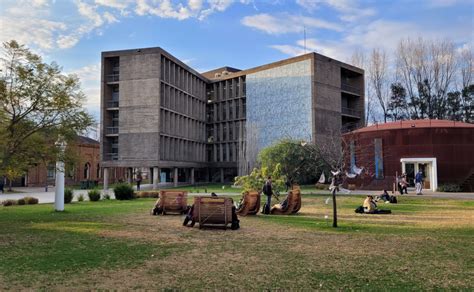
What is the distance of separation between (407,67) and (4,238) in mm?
57424

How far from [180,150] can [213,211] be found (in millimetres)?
38886

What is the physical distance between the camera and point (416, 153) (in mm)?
33938

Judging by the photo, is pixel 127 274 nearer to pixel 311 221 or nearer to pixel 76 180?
pixel 311 221

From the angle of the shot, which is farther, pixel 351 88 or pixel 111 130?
pixel 351 88

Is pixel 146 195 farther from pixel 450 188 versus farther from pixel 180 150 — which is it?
pixel 180 150

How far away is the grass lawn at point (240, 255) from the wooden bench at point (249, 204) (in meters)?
2.36

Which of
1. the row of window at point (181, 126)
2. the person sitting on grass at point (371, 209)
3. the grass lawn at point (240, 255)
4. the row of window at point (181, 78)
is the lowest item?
the grass lawn at point (240, 255)

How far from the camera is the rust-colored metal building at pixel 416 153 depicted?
32.9 metres

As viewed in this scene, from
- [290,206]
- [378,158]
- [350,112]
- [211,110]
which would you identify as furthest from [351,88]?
[290,206]

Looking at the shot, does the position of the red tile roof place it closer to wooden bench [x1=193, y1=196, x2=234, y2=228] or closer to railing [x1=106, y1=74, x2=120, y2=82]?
wooden bench [x1=193, y1=196, x2=234, y2=228]

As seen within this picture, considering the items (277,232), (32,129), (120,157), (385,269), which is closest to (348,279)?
(385,269)

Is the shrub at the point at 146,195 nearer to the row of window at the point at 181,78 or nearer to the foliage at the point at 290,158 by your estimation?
the foliage at the point at 290,158

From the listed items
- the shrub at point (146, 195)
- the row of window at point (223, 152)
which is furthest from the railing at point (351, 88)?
the shrub at point (146, 195)

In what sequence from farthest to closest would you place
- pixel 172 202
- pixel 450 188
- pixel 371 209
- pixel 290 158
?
pixel 290 158, pixel 450 188, pixel 371 209, pixel 172 202
